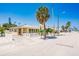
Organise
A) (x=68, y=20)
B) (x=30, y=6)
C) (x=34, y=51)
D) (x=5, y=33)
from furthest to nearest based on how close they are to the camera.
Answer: (x=5, y=33), (x=68, y=20), (x=30, y=6), (x=34, y=51)

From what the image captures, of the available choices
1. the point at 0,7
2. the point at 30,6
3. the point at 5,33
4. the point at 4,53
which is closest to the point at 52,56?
the point at 4,53

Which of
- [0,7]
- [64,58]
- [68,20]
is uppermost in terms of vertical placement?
[0,7]

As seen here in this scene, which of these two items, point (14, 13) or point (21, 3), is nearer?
point (21, 3)

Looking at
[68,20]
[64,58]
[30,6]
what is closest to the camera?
[64,58]

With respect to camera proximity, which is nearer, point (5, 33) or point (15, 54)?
point (15, 54)

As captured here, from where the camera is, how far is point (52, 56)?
7.92 metres

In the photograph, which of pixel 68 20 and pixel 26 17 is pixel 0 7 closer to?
pixel 26 17

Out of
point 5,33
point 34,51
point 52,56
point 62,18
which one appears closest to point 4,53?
point 34,51

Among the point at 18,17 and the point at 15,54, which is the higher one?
the point at 18,17

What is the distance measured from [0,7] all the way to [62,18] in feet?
11.8

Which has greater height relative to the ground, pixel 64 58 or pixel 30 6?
pixel 30 6

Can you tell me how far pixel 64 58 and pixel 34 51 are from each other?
5.29 feet

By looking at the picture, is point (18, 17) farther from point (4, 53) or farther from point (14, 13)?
point (4, 53)

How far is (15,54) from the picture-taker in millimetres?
7910
